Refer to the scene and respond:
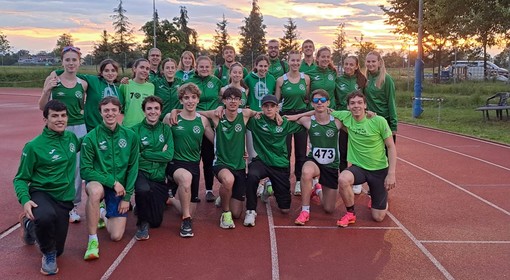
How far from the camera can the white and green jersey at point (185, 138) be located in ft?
16.7

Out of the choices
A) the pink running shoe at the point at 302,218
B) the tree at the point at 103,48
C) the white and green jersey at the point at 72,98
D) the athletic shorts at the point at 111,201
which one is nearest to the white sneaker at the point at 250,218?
the pink running shoe at the point at 302,218

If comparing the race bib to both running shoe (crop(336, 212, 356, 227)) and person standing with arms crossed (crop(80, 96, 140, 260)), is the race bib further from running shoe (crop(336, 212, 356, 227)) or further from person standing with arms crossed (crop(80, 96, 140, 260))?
person standing with arms crossed (crop(80, 96, 140, 260))

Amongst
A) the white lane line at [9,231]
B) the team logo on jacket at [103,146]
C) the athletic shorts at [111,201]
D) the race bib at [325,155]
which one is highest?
the team logo on jacket at [103,146]

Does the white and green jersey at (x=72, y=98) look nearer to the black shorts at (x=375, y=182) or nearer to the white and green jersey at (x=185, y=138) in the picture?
the white and green jersey at (x=185, y=138)

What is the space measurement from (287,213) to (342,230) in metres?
0.78

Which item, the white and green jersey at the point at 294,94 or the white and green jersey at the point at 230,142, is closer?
the white and green jersey at the point at 230,142

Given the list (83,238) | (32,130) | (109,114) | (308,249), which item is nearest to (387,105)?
(308,249)

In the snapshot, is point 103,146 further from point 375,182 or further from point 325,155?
point 375,182

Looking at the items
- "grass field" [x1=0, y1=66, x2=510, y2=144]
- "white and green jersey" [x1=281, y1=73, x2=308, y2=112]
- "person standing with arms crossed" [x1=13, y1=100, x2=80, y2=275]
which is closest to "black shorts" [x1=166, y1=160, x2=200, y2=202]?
"person standing with arms crossed" [x1=13, y1=100, x2=80, y2=275]

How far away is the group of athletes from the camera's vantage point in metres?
4.05

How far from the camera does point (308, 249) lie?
437 cm

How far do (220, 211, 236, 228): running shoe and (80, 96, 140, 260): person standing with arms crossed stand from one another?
104 centimetres

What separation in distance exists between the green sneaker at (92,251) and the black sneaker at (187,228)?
0.86 meters

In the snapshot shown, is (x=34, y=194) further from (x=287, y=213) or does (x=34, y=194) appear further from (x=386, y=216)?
(x=386, y=216)
